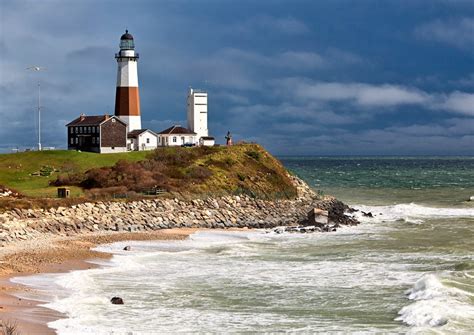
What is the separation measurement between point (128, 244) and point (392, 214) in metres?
27.1

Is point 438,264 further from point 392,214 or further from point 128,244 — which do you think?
point 392,214

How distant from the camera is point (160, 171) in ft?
177

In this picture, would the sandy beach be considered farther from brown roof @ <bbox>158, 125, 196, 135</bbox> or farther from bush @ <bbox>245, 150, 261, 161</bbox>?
brown roof @ <bbox>158, 125, 196, 135</bbox>

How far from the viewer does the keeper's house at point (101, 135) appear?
213 feet

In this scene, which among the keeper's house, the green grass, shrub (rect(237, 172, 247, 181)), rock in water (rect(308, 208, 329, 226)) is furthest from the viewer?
the keeper's house

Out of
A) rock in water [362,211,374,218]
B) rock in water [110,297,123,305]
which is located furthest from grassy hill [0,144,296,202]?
rock in water [110,297,123,305]

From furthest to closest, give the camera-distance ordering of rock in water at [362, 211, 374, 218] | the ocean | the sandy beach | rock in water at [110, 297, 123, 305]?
rock in water at [362, 211, 374, 218] < rock in water at [110, 297, 123, 305] < the ocean < the sandy beach

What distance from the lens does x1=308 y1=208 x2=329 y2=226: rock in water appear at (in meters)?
46.9

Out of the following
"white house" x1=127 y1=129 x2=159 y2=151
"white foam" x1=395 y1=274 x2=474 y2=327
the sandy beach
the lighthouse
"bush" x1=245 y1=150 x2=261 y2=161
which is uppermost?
the lighthouse

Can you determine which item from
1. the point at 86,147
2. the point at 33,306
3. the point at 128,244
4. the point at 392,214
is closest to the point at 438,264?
the point at 128,244

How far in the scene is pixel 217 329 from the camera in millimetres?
20422

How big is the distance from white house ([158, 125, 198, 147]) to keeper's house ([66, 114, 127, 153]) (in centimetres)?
544

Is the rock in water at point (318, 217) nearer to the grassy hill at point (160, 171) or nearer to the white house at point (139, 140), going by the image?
the grassy hill at point (160, 171)

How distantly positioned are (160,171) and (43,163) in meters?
11.7
